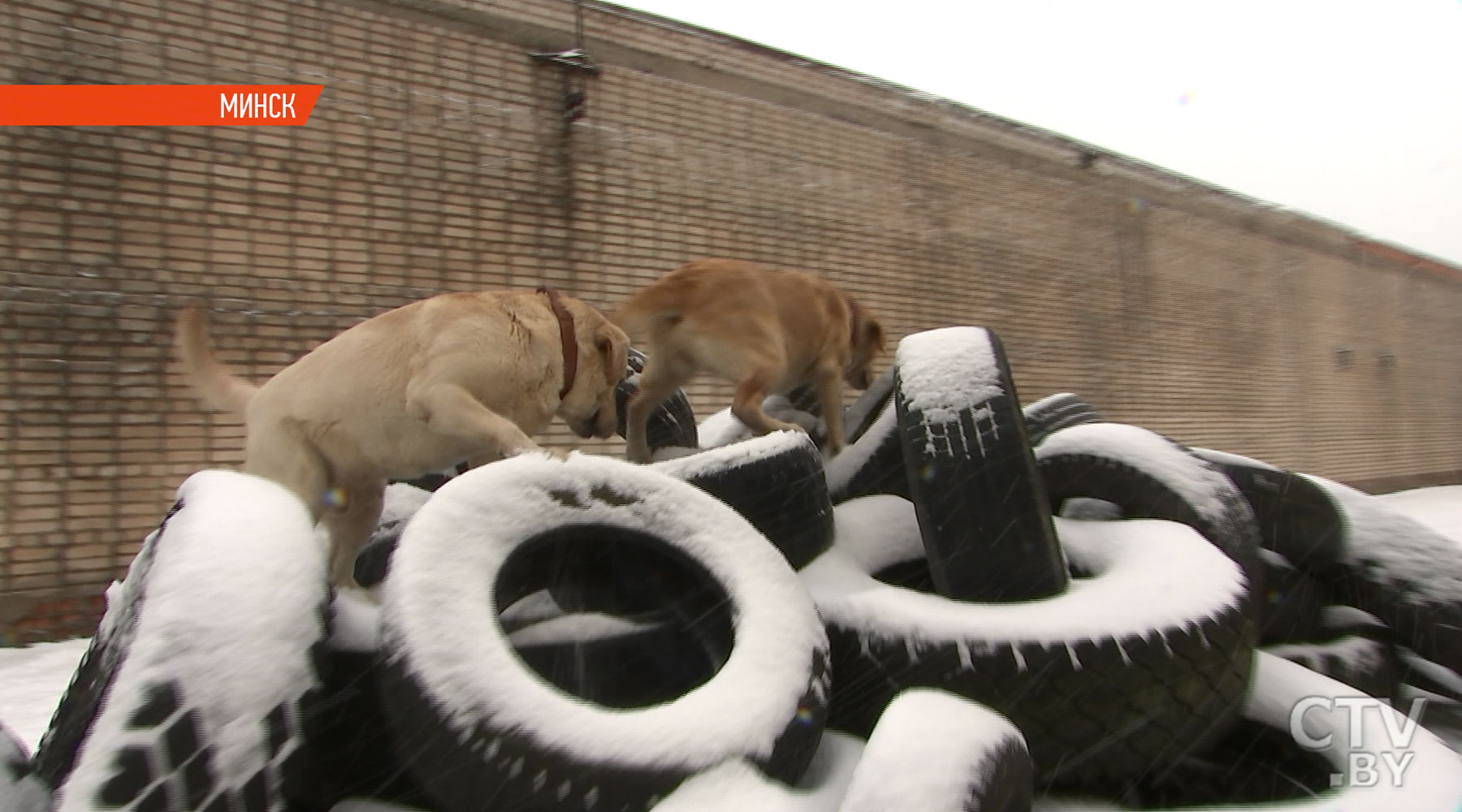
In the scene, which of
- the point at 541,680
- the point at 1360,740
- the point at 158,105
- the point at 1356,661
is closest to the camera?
the point at 541,680

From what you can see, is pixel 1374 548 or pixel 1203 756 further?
pixel 1374 548

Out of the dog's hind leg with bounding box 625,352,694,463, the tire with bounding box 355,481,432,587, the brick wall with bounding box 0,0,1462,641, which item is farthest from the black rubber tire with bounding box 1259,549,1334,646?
the brick wall with bounding box 0,0,1462,641

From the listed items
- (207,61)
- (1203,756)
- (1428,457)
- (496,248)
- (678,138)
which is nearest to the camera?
(1203,756)

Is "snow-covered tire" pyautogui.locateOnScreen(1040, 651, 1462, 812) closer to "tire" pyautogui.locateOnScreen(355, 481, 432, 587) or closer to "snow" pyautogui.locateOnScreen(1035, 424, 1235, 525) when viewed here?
"snow" pyautogui.locateOnScreen(1035, 424, 1235, 525)

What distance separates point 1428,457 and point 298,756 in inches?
781

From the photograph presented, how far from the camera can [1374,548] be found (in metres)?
2.60

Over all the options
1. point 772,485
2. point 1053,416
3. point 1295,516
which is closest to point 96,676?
point 772,485

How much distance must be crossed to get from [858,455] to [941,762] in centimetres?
170

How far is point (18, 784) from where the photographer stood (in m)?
1.46

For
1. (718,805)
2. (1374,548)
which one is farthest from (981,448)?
(1374,548)

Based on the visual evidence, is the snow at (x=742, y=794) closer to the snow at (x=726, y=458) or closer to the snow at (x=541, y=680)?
the snow at (x=541, y=680)

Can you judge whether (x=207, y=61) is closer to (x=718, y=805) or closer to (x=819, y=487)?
(x=819, y=487)

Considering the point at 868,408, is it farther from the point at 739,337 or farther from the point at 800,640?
the point at 800,640

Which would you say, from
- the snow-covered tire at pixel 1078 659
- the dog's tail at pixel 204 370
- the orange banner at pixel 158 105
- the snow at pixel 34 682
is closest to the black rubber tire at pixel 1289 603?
the snow-covered tire at pixel 1078 659
